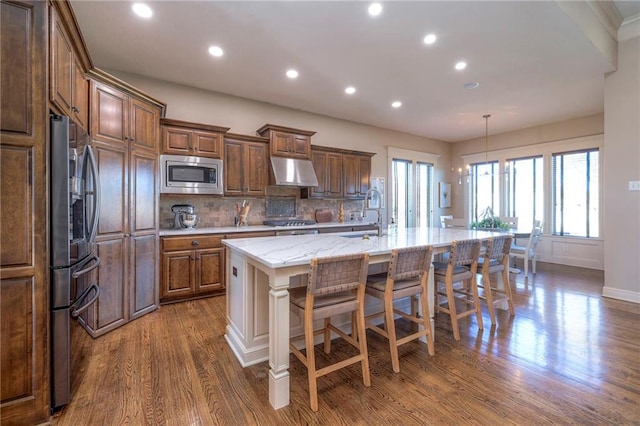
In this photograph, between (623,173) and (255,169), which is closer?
(623,173)

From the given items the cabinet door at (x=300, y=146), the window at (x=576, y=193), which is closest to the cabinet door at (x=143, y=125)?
the cabinet door at (x=300, y=146)

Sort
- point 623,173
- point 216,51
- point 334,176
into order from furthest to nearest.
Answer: point 334,176 → point 623,173 → point 216,51

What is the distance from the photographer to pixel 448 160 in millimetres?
7805

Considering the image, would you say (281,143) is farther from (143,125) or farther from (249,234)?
(143,125)

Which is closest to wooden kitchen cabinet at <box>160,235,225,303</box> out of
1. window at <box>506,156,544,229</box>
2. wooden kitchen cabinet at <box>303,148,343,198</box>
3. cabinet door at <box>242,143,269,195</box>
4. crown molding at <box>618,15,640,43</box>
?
cabinet door at <box>242,143,269,195</box>

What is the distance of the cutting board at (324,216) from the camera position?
5409 mm

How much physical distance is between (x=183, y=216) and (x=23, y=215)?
7.95 feet

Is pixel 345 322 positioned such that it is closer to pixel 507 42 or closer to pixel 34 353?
pixel 34 353

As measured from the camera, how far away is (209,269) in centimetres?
367

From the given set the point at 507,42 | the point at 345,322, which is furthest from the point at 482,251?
the point at 507,42

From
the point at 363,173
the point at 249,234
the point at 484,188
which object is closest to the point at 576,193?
the point at 484,188

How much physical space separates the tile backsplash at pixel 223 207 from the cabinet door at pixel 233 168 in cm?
33

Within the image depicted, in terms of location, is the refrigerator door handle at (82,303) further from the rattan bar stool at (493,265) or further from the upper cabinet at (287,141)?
the rattan bar stool at (493,265)

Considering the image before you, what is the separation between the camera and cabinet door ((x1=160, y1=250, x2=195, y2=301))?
135 inches
